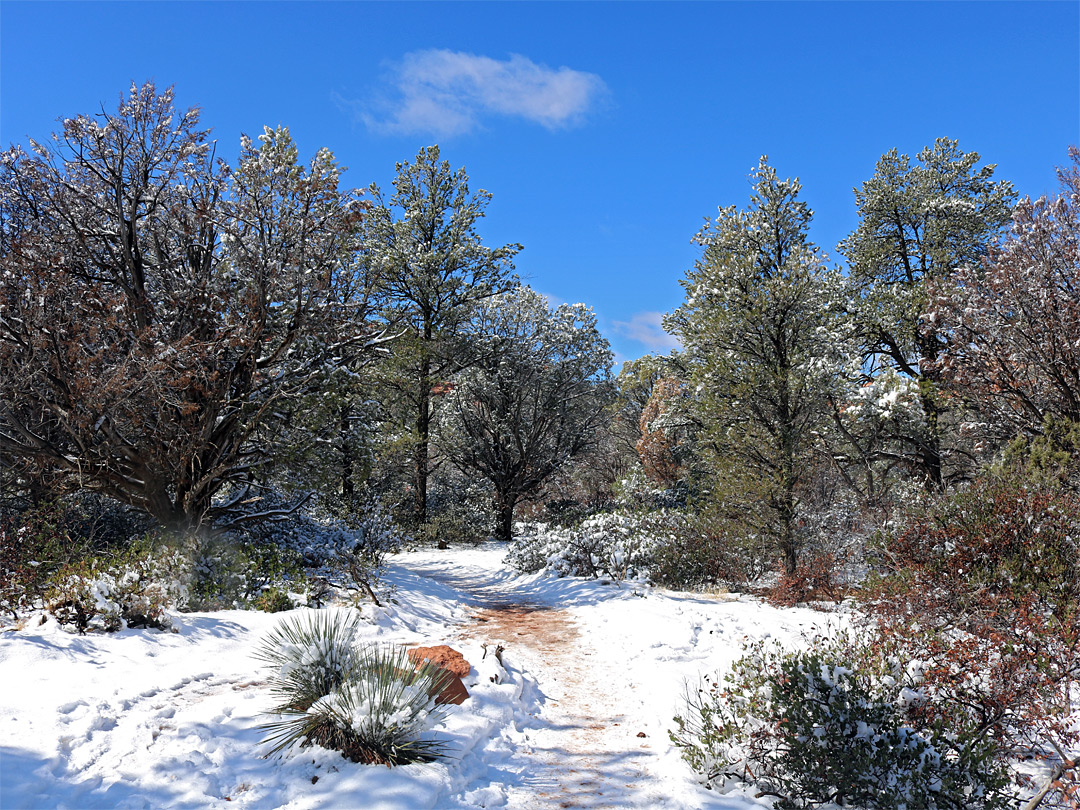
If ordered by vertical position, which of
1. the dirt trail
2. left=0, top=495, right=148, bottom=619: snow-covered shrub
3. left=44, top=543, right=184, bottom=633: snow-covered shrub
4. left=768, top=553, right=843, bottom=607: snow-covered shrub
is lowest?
the dirt trail

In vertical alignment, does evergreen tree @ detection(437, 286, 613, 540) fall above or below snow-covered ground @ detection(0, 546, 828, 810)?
above

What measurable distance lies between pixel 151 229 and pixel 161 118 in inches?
76.7

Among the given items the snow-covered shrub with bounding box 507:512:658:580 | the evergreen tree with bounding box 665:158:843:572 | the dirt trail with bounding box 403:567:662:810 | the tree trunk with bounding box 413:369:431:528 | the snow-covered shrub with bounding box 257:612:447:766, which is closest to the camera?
the snow-covered shrub with bounding box 257:612:447:766

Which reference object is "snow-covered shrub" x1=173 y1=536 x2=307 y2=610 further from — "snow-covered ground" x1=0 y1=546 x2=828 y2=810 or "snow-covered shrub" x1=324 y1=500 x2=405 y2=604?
"snow-covered ground" x1=0 y1=546 x2=828 y2=810

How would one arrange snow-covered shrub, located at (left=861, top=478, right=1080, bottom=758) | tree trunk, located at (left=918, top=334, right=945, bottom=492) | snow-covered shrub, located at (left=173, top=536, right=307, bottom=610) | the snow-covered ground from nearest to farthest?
the snow-covered ground, snow-covered shrub, located at (left=861, top=478, right=1080, bottom=758), snow-covered shrub, located at (left=173, top=536, right=307, bottom=610), tree trunk, located at (left=918, top=334, right=945, bottom=492)

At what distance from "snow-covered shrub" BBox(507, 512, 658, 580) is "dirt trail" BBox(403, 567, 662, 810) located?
11.0 ft

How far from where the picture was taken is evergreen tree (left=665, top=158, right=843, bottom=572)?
1129 cm

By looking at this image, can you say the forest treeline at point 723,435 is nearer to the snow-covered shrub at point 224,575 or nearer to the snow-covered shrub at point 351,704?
the snow-covered shrub at point 224,575

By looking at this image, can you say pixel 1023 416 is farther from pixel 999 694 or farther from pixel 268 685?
pixel 268 685

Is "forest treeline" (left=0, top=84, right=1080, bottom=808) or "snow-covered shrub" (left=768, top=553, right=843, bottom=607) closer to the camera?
"forest treeline" (left=0, top=84, right=1080, bottom=808)

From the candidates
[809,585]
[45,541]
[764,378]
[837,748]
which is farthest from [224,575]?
[764,378]

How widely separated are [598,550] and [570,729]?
8279 mm

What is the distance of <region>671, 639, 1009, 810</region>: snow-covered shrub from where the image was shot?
12.3ft

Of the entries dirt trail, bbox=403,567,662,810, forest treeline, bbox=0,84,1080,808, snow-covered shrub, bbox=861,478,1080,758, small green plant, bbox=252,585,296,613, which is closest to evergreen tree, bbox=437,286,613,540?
forest treeline, bbox=0,84,1080,808
